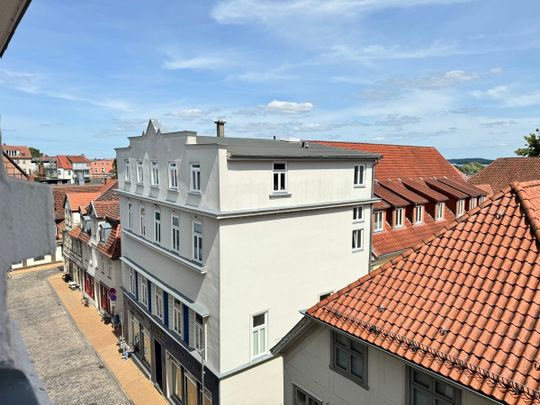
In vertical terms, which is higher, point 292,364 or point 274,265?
point 274,265

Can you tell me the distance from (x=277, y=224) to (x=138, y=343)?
1252 cm

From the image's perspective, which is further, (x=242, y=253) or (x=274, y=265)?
(x=274, y=265)

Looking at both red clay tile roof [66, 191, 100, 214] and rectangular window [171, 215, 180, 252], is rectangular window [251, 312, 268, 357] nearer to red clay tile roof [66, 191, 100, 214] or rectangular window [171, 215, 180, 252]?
rectangular window [171, 215, 180, 252]

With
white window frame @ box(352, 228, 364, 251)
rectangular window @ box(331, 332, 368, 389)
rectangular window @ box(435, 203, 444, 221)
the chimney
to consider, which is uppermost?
the chimney

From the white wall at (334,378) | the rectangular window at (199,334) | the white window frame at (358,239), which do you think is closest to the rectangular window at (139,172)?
the rectangular window at (199,334)

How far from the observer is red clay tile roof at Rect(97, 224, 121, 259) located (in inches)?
983

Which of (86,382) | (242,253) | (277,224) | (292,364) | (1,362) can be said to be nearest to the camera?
(1,362)

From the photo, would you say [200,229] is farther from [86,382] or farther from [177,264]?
[86,382]

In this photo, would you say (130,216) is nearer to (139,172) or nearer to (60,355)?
(139,172)

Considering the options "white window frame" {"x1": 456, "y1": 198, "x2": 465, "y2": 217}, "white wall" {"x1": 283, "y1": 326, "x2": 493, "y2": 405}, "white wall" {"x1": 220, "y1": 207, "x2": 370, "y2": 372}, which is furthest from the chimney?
"white window frame" {"x1": 456, "y1": 198, "x2": 465, "y2": 217}

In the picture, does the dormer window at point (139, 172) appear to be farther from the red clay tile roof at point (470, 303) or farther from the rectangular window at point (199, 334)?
the red clay tile roof at point (470, 303)

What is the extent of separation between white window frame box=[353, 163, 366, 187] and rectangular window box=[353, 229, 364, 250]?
2.22 metres

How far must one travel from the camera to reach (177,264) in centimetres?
1670

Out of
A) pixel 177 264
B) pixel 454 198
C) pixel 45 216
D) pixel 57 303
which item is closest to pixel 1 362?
pixel 45 216
